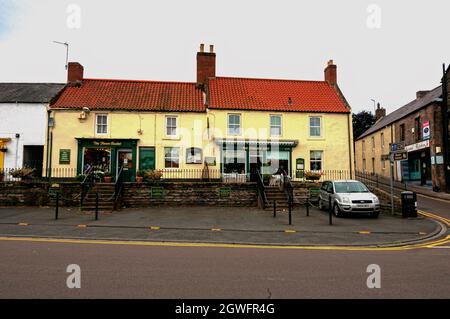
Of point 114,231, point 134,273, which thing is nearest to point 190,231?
point 114,231

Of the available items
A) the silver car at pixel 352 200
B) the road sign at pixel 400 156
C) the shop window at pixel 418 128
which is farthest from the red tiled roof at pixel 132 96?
the shop window at pixel 418 128

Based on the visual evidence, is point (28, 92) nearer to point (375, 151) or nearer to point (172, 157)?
point (172, 157)

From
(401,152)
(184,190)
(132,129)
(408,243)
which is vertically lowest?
(408,243)

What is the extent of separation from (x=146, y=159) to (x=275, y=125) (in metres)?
9.76

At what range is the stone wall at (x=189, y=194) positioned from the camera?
17953mm

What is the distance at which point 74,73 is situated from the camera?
24.2 metres

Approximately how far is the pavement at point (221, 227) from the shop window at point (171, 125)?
7.93m

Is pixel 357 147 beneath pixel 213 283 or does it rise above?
above

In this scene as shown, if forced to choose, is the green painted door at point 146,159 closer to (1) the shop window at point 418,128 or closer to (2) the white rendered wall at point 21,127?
(2) the white rendered wall at point 21,127

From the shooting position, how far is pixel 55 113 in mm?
21375

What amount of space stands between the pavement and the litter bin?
1.32ft

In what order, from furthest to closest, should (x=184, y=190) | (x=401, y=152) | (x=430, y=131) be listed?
(x=430, y=131), (x=184, y=190), (x=401, y=152)
